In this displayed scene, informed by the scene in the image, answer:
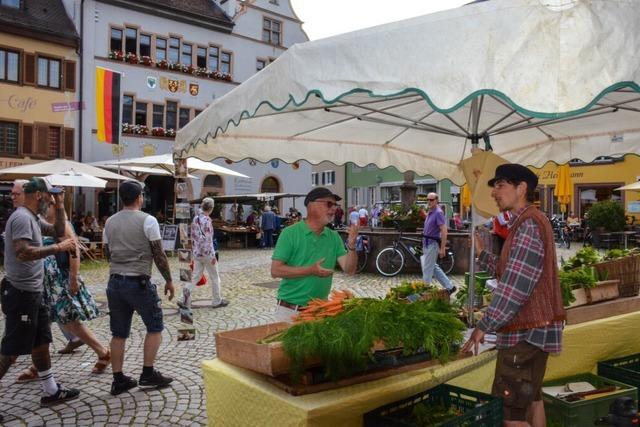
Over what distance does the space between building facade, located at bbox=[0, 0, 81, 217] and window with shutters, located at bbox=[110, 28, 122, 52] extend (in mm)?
1696

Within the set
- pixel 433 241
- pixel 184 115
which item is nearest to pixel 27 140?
pixel 184 115

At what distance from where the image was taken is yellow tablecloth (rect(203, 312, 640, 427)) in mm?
2686

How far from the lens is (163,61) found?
2727 cm

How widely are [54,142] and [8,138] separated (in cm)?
181

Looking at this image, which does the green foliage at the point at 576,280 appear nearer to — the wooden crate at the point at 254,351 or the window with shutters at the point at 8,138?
the wooden crate at the point at 254,351

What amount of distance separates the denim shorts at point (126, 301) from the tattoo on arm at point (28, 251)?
607 mm

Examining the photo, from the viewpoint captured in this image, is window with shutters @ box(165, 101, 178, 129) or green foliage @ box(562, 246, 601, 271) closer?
green foliage @ box(562, 246, 601, 271)

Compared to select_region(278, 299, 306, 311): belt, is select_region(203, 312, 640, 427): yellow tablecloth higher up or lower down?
lower down

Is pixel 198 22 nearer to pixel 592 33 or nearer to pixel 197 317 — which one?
pixel 197 317

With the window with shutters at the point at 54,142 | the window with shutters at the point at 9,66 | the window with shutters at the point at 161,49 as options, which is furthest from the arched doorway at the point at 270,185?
the window with shutters at the point at 9,66

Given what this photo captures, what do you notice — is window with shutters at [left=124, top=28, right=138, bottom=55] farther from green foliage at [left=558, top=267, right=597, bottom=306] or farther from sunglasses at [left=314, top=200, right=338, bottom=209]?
green foliage at [left=558, top=267, right=597, bottom=306]

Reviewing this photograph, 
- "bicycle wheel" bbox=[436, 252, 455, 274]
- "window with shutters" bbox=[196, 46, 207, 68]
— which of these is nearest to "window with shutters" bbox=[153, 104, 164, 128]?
"window with shutters" bbox=[196, 46, 207, 68]

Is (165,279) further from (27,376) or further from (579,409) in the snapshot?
(579,409)

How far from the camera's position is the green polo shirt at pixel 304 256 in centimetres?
379
